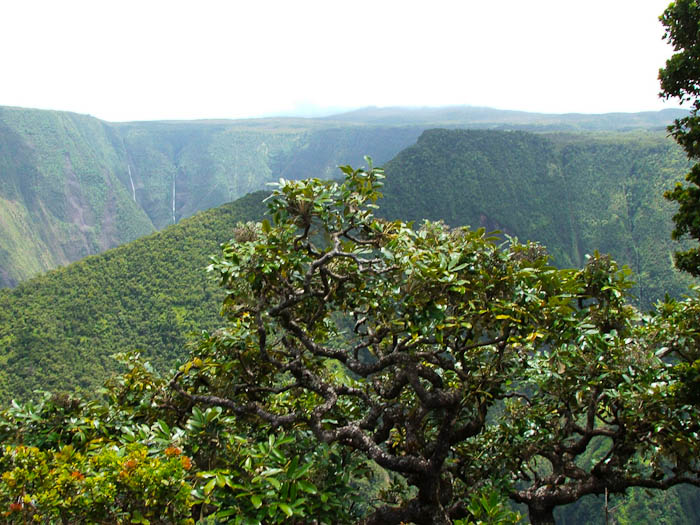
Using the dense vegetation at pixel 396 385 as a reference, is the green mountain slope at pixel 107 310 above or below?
below

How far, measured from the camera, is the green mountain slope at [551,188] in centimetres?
8638

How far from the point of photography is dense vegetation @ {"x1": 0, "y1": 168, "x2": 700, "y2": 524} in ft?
12.4

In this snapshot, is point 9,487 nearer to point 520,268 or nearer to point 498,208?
point 520,268

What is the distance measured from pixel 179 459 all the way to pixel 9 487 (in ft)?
3.40

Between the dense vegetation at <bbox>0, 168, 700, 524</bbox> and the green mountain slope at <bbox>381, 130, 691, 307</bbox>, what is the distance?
76.1 metres

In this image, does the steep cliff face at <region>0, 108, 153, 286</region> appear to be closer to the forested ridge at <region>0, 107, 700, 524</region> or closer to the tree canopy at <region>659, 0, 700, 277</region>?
the forested ridge at <region>0, 107, 700, 524</region>

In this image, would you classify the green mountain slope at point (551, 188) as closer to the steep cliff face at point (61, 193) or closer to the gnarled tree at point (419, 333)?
the gnarled tree at point (419, 333)

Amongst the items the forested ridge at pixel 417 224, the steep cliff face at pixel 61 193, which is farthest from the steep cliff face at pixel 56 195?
the forested ridge at pixel 417 224

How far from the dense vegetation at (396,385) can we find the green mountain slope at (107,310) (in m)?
43.6

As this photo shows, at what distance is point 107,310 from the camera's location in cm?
5672

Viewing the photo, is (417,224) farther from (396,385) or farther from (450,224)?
(396,385)

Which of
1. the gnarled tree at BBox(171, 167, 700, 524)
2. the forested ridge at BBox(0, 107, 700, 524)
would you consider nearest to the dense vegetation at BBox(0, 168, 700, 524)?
the gnarled tree at BBox(171, 167, 700, 524)

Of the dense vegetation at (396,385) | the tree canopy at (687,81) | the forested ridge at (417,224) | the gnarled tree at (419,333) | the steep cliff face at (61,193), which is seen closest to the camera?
the dense vegetation at (396,385)

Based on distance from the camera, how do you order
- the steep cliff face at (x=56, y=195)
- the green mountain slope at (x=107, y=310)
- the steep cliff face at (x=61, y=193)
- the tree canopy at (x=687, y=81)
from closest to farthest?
1. the tree canopy at (x=687, y=81)
2. the green mountain slope at (x=107, y=310)
3. the steep cliff face at (x=56, y=195)
4. the steep cliff face at (x=61, y=193)
